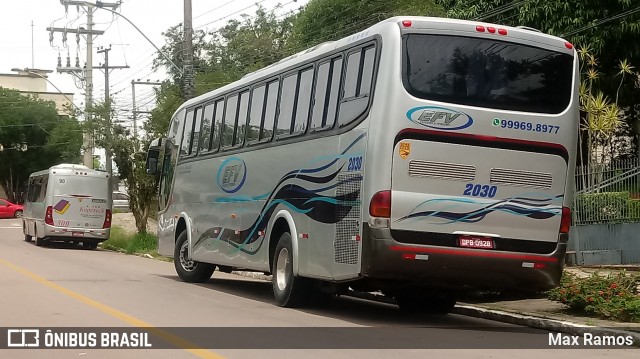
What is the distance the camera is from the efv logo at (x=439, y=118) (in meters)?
11.4

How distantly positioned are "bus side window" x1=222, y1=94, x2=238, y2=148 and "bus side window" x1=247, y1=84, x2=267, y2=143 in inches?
34.1

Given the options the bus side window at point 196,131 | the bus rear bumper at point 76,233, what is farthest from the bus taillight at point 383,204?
the bus rear bumper at point 76,233

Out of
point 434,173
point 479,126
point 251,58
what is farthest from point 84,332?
point 251,58

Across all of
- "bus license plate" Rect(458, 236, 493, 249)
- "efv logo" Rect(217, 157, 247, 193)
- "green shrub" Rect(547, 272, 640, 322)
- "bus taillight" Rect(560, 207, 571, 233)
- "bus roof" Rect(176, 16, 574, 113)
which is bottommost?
"green shrub" Rect(547, 272, 640, 322)

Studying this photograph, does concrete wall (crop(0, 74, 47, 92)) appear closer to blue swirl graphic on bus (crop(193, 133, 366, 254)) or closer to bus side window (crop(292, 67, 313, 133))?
blue swirl graphic on bus (crop(193, 133, 366, 254))

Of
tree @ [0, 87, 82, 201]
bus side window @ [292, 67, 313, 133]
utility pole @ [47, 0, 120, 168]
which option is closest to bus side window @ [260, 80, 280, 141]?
bus side window @ [292, 67, 313, 133]

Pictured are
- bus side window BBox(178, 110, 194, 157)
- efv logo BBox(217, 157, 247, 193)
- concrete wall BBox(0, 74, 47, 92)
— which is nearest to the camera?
efv logo BBox(217, 157, 247, 193)

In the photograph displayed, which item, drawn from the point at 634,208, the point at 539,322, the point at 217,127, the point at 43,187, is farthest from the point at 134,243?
the point at 539,322

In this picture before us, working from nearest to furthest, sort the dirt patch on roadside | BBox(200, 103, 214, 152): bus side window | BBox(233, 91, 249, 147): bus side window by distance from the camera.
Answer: BBox(233, 91, 249, 147): bus side window → BBox(200, 103, 214, 152): bus side window → the dirt patch on roadside

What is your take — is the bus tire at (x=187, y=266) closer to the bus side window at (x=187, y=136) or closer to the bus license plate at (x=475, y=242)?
the bus side window at (x=187, y=136)

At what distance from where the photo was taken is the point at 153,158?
849 inches

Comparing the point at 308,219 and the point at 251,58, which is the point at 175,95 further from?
the point at 308,219

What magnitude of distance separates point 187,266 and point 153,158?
3.30 m

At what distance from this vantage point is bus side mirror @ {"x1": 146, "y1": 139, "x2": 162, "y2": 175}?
21453 mm
